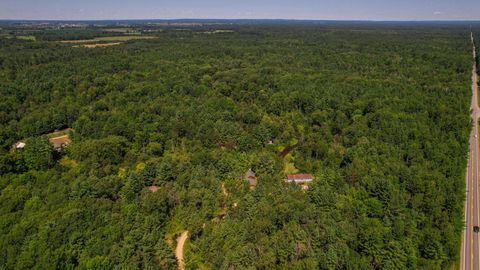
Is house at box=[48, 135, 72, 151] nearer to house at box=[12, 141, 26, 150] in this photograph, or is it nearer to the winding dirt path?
house at box=[12, 141, 26, 150]

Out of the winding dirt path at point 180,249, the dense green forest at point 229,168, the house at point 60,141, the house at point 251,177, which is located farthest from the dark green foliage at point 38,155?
the house at point 251,177

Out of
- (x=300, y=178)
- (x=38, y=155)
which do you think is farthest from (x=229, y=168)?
(x=38, y=155)

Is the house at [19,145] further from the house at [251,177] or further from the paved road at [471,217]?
the paved road at [471,217]

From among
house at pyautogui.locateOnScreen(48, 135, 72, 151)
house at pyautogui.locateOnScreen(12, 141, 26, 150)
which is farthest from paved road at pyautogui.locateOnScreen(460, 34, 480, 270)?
house at pyautogui.locateOnScreen(12, 141, 26, 150)

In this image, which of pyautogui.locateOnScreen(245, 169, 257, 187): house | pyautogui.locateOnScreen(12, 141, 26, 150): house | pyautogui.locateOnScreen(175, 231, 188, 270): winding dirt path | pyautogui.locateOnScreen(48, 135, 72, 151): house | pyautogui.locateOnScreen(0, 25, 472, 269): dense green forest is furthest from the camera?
pyautogui.locateOnScreen(48, 135, 72, 151): house

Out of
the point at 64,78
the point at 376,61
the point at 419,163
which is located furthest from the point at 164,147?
the point at 376,61
